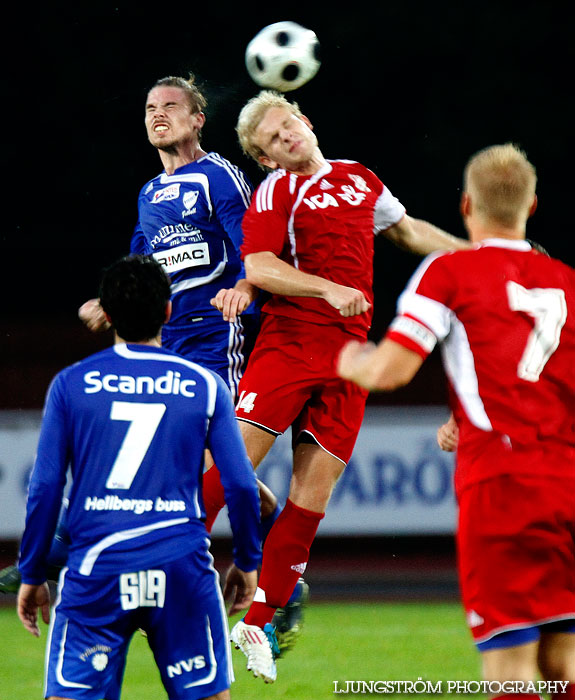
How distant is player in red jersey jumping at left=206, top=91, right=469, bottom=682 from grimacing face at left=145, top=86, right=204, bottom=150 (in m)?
0.43

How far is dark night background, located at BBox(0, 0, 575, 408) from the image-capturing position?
12.9 meters

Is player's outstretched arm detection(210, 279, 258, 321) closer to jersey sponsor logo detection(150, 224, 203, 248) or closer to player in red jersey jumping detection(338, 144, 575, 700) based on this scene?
jersey sponsor logo detection(150, 224, 203, 248)

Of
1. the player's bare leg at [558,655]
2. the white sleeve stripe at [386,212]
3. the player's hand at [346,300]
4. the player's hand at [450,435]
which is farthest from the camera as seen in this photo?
the white sleeve stripe at [386,212]

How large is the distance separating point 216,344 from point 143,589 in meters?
2.37

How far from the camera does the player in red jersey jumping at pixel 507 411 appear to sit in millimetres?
3428

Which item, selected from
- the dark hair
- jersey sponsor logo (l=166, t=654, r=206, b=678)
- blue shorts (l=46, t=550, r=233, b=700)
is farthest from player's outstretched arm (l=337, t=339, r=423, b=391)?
jersey sponsor logo (l=166, t=654, r=206, b=678)

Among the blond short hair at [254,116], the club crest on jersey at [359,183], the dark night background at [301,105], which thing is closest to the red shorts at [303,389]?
the club crest on jersey at [359,183]

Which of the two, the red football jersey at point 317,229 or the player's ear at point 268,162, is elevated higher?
the player's ear at point 268,162

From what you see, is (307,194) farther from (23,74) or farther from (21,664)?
(23,74)

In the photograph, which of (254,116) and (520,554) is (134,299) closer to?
(520,554)

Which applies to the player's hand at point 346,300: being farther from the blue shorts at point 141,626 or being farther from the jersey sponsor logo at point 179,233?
the blue shorts at point 141,626

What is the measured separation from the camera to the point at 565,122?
1310cm

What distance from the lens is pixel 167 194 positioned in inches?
221

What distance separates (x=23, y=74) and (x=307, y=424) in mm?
8896
